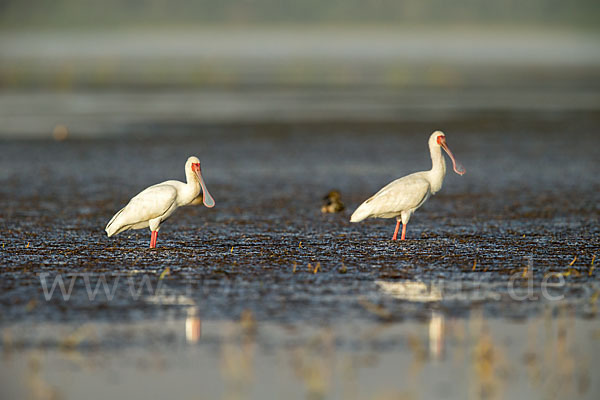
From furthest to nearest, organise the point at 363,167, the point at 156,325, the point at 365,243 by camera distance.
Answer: the point at 363,167
the point at 365,243
the point at 156,325

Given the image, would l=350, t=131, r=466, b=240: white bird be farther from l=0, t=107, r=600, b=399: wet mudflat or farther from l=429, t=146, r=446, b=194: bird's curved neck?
l=0, t=107, r=600, b=399: wet mudflat

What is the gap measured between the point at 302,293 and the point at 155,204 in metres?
3.15

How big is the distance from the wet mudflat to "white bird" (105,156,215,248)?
0.30 m

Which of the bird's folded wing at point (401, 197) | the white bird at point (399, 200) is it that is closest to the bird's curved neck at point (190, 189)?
the white bird at point (399, 200)

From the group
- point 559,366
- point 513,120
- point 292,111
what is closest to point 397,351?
point 559,366

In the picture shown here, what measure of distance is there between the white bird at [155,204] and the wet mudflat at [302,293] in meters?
0.30

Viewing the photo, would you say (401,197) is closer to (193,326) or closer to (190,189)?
(190,189)

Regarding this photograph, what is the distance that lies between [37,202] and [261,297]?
8167mm

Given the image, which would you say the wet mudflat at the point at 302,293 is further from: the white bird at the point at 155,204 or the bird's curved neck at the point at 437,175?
the bird's curved neck at the point at 437,175

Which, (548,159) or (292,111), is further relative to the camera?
(292,111)

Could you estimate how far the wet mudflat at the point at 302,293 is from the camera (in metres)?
8.05

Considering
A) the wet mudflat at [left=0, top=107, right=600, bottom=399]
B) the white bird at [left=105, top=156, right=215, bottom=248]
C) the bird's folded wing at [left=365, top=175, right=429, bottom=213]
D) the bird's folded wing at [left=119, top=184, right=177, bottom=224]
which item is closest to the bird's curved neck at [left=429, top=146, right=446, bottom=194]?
the bird's folded wing at [left=365, top=175, right=429, bottom=213]

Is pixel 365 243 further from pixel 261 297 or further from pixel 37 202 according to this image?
pixel 37 202

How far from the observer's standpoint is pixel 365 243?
13469mm
